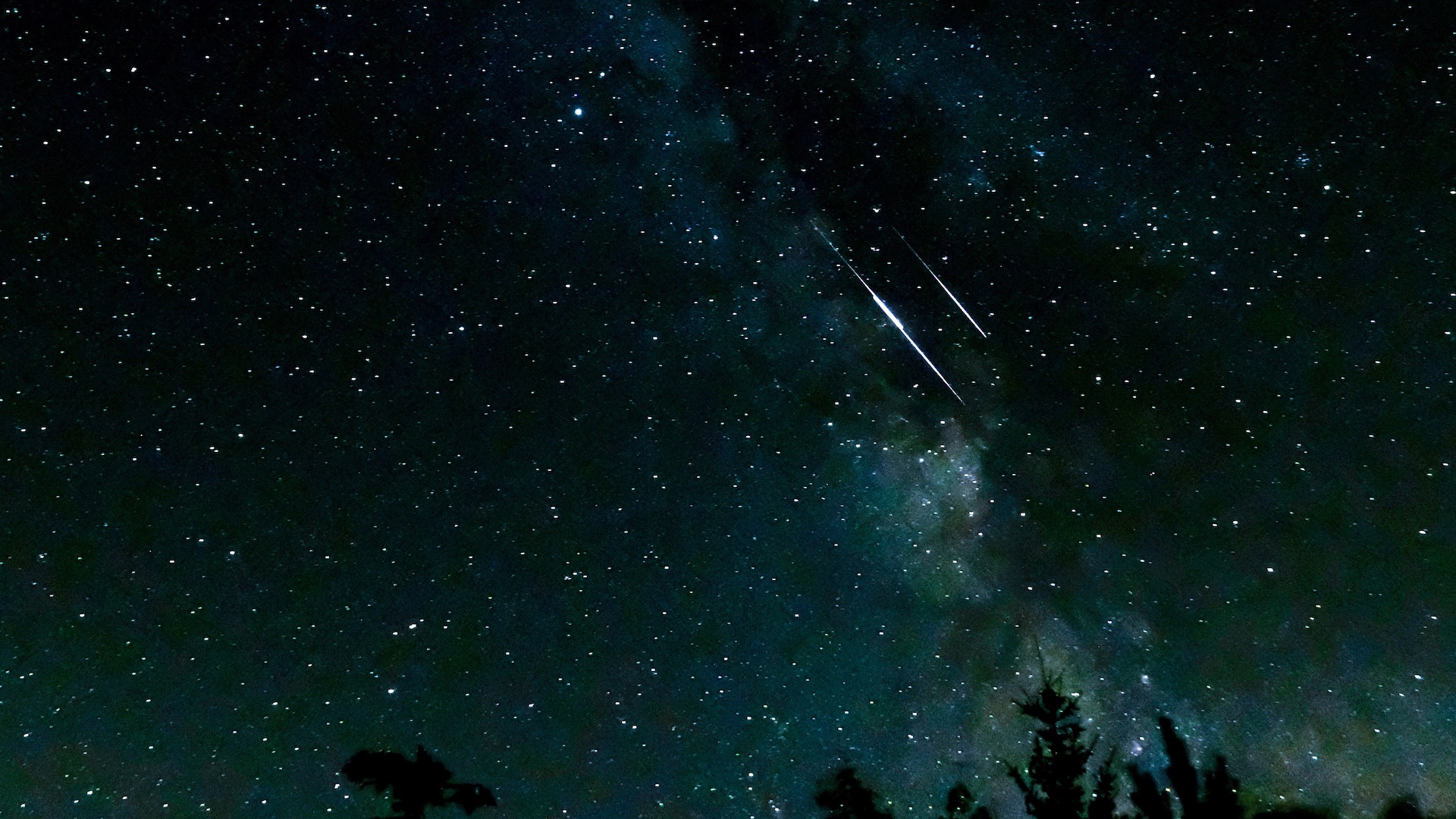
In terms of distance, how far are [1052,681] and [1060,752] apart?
135cm

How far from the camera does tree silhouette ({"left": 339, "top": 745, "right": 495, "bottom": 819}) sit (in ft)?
30.3

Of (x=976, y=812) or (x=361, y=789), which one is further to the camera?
(x=976, y=812)

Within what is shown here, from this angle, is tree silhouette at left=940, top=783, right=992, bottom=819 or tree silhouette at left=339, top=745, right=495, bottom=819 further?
tree silhouette at left=940, top=783, right=992, bottom=819

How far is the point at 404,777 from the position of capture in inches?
364

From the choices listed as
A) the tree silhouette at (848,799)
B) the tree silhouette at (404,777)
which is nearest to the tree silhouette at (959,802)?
the tree silhouette at (848,799)

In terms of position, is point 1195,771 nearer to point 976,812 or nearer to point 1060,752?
point 1060,752

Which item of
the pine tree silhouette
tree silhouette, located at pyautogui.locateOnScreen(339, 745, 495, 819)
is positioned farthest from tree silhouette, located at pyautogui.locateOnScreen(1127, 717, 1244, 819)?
tree silhouette, located at pyautogui.locateOnScreen(339, 745, 495, 819)

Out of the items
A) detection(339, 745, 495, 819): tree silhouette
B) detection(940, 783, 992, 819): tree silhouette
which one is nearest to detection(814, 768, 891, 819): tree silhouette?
detection(940, 783, 992, 819): tree silhouette

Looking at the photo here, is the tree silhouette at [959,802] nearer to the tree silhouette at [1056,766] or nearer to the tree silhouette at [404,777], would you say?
the tree silhouette at [1056,766]

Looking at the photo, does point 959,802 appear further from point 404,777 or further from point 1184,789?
point 404,777

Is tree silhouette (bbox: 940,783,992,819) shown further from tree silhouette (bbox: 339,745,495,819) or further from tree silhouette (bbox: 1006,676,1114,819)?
tree silhouette (bbox: 339,745,495,819)

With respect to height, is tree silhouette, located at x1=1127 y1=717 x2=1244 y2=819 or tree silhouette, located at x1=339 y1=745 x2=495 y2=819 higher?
tree silhouette, located at x1=339 y1=745 x2=495 y2=819

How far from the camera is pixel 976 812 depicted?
567 inches

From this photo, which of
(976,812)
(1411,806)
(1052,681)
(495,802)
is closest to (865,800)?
(976,812)
